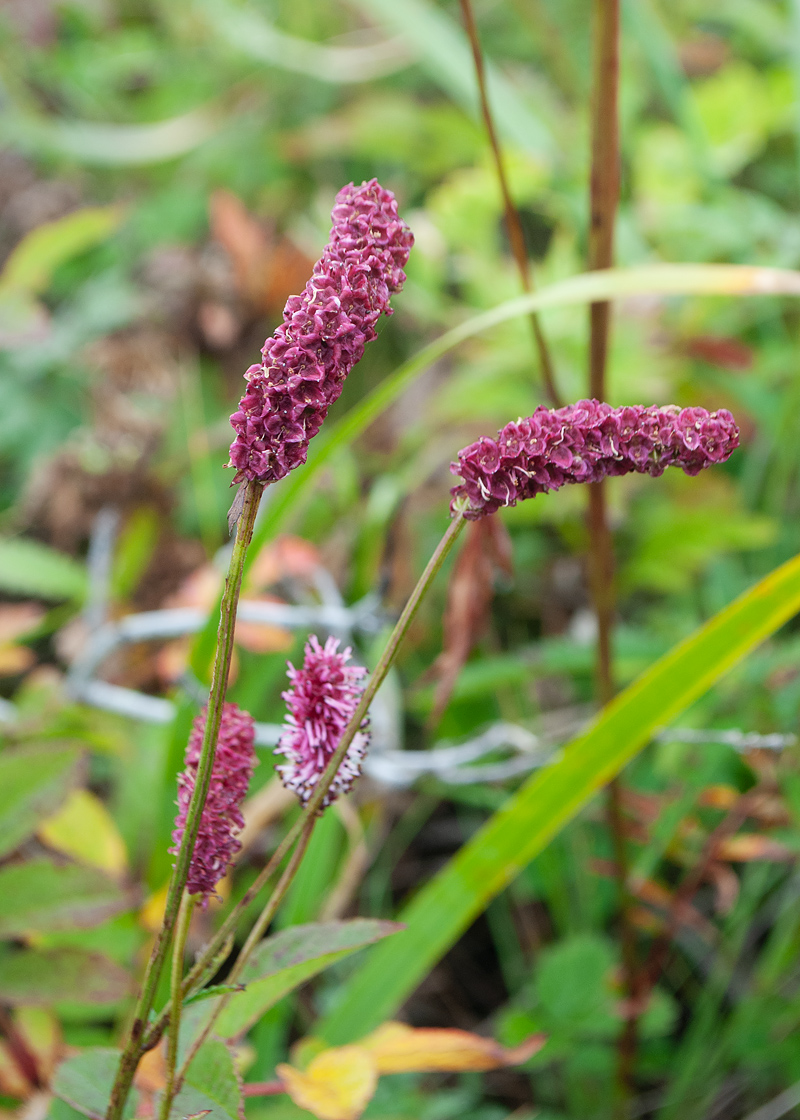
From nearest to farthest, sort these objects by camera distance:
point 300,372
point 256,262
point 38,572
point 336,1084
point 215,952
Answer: point 300,372, point 215,952, point 336,1084, point 38,572, point 256,262

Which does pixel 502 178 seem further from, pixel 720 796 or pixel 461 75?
pixel 461 75

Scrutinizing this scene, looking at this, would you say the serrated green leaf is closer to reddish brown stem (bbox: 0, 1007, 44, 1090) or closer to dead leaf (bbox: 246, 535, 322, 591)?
reddish brown stem (bbox: 0, 1007, 44, 1090)

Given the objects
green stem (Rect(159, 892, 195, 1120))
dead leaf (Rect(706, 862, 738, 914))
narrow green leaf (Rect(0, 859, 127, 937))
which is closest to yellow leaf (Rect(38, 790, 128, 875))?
narrow green leaf (Rect(0, 859, 127, 937))

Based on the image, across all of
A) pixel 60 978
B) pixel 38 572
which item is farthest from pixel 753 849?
pixel 38 572

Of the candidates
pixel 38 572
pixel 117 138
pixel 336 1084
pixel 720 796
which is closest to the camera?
pixel 336 1084

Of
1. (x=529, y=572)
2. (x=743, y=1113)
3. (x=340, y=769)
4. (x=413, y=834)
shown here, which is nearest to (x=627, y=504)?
(x=529, y=572)

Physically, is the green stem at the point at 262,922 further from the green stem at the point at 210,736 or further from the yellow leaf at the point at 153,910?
the yellow leaf at the point at 153,910

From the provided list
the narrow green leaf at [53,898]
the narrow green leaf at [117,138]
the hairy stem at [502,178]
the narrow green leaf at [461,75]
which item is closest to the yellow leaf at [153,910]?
the narrow green leaf at [53,898]

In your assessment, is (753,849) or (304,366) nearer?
(304,366)

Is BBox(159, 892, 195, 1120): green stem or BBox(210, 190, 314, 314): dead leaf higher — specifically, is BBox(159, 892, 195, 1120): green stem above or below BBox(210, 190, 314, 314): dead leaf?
below
